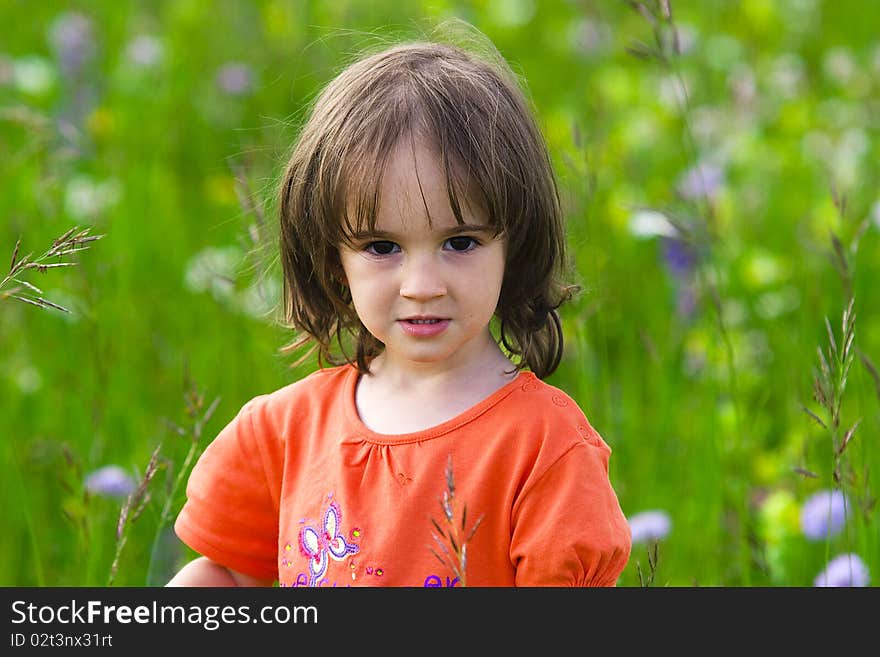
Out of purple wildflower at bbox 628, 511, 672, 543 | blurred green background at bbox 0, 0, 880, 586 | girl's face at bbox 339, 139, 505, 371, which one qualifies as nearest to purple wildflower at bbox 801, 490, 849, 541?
blurred green background at bbox 0, 0, 880, 586

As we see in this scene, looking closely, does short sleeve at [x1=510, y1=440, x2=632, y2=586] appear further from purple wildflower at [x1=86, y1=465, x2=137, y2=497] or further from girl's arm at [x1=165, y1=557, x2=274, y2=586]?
purple wildflower at [x1=86, y1=465, x2=137, y2=497]

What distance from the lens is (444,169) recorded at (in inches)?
41.4

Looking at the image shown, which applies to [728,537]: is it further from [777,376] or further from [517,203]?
[517,203]

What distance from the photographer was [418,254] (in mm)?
1058

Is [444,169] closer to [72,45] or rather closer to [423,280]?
[423,280]

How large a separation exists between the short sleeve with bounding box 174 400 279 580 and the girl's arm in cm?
2

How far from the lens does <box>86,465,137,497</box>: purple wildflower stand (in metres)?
1.68

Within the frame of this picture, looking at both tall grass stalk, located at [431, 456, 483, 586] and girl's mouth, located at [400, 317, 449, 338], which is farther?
girl's mouth, located at [400, 317, 449, 338]

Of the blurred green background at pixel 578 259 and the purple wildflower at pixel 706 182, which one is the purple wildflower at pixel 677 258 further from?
the purple wildflower at pixel 706 182

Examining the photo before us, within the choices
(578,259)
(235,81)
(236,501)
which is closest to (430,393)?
(236,501)

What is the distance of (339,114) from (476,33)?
0.29 metres

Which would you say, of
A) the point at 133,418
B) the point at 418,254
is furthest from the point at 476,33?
the point at 133,418

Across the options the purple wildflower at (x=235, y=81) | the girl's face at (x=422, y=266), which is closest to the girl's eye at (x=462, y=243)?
the girl's face at (x=422, y=266)

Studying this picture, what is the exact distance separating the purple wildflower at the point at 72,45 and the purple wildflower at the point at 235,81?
0.34m
